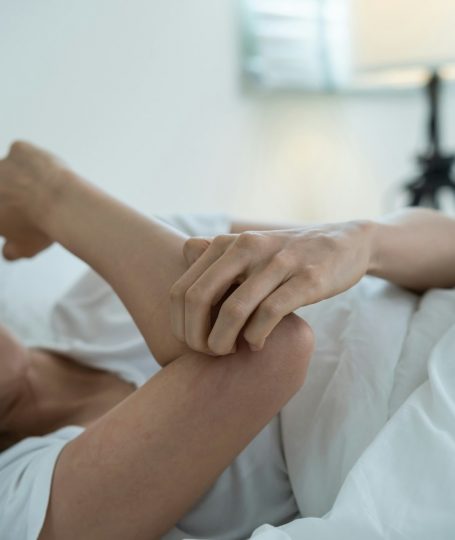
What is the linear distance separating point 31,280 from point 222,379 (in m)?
0.72

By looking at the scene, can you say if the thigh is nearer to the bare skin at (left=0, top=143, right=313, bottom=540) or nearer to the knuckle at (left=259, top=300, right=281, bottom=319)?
the bare skin at (left=0, top=143, right=313, bottom=540)

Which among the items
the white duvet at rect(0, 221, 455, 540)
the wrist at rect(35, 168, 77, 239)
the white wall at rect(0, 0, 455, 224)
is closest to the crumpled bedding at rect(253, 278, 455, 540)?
the white duvet at rect(0, 221, 455, 540)

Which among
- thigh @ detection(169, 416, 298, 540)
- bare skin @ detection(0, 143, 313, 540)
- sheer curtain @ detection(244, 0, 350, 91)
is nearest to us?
bare skin @ detection(0, 143, 313, 540)

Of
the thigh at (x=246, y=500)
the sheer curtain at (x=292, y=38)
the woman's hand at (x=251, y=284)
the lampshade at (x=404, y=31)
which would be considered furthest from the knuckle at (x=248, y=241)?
the sheer curtain at (x=292, y=38)

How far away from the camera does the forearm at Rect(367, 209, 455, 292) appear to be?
792mm

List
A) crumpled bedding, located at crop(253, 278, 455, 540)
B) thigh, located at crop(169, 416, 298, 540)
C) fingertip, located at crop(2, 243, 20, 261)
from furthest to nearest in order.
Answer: fingertip, located at crop(2, 243, 20, 261) → thigh, located at crop(169, 416, 298, 540) → crumpled bedding, located at crop(253, 278, 455, 540)

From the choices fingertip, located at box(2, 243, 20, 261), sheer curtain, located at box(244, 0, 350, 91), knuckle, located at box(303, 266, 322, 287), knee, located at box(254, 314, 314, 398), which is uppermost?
sheer curtain, located at box(244, 0, 350, 91)

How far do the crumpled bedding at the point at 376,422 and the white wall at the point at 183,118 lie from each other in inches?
45.5

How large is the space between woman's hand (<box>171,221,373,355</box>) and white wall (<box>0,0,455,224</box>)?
122 centimetres

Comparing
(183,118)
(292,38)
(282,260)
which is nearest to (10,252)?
(282,260)

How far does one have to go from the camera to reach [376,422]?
0.69 metres

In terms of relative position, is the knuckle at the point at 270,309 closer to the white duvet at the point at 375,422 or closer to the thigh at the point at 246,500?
the white duvet at the point at 375,422

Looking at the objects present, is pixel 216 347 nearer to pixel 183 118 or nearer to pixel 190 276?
pixel 190 276

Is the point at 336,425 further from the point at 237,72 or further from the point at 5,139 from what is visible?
the point at 237,72
